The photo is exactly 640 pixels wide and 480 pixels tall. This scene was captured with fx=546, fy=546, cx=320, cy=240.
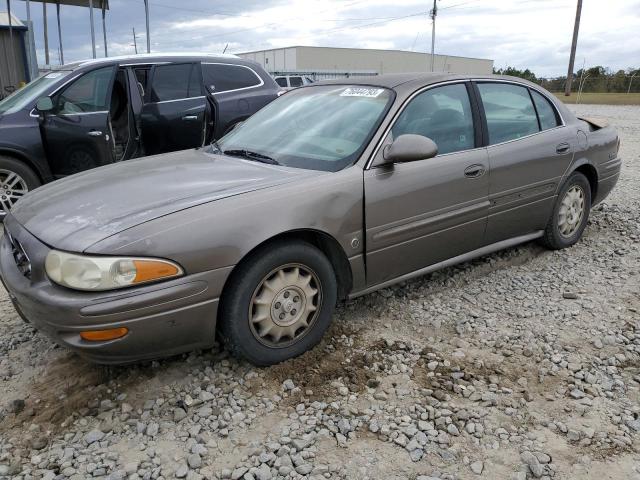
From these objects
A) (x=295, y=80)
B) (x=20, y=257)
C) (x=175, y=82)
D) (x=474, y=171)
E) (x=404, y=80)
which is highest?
(x=404, y=80)

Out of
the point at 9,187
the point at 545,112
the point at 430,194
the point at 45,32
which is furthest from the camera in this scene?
the point at 45,32

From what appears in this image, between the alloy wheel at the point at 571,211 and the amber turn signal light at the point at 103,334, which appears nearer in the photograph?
the amber turn signal light at the point at 103,334

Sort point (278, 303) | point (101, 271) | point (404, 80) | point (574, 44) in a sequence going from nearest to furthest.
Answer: point (101, 271)
point (278, 303)
point (404, 80)
point (574, 44)

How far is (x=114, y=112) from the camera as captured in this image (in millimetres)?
6770

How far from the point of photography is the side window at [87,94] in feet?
19.6

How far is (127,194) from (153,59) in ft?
13.8

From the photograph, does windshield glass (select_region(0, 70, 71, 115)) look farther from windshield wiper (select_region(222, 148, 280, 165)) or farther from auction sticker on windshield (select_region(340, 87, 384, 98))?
auction sticker on windshield (select_region(340, 87, 384, 98))

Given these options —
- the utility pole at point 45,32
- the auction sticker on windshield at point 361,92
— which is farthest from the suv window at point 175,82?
the utility pole at point 45,32

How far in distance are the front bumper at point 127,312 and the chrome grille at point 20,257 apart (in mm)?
26

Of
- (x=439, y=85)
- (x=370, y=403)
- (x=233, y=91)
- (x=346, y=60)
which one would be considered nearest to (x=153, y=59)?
(x=233, y=91)

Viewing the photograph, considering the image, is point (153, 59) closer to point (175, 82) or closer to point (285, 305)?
point (175, 82)

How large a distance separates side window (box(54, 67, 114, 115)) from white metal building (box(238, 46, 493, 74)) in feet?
151

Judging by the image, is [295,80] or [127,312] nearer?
[127,312]

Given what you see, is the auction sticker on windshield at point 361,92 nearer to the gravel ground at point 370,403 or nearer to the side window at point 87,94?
the gravel ground at point 370,403
